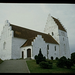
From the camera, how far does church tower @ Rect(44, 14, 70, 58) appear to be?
1530 inches

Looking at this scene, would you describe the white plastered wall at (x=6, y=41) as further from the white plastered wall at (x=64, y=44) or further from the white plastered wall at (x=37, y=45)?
the white plastered wall at (x=64, y=44)

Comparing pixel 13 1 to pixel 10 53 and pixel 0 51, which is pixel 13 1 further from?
pixel 0 51

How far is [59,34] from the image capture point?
39.3 m

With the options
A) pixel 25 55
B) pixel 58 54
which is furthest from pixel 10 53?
pixel 58 54

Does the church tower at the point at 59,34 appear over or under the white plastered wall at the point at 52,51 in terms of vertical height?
over

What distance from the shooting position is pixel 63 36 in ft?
135

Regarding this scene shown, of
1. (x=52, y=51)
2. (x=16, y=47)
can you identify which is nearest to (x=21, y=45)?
(x=16, y=47)

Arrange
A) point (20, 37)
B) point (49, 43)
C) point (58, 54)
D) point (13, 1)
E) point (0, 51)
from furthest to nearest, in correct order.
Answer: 1. point (58, 54)
2. point (49, 43)
3. point (0, 51)
4. point (20, 37)
5. point (13, 1)

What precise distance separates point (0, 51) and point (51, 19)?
25242mm

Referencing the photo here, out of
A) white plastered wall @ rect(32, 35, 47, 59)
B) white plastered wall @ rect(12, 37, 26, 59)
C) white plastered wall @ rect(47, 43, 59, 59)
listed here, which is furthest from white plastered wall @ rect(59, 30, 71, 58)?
white plastered wall @ rect(12, 37, 26, 59)

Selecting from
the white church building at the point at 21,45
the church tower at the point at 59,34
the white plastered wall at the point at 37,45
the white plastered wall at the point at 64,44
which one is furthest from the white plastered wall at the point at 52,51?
the white plastered wall at the point at 37,45

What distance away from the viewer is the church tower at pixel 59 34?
128ft

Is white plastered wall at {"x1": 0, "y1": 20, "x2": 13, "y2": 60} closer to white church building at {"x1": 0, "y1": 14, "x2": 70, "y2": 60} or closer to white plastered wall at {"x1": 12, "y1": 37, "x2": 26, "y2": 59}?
white church building at {"x1": 0, "y1": 14, "x2": 70, "y2": 60}

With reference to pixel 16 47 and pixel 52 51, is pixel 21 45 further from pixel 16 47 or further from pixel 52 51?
pixel 52 51
